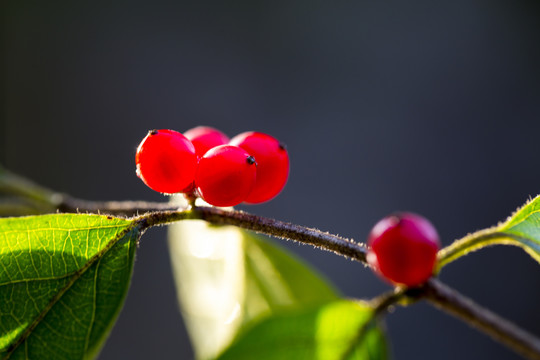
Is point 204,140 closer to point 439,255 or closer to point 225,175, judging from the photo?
point 225,175

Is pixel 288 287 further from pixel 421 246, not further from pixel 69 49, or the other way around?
pixel 69 49

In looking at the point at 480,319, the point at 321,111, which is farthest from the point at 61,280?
the point at 321,111

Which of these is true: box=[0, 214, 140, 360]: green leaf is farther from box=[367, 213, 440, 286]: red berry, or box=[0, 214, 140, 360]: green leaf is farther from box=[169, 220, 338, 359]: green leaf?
box=[169, 220, 338, 359]: green leaf

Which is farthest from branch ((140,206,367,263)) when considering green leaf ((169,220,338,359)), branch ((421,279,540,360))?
green leaf ((169,220,338,359))

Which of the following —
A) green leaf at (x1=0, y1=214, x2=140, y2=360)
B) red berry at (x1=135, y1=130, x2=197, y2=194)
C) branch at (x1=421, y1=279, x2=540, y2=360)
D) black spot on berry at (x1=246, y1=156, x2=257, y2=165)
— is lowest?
green leaf at (x1=0, y1=214, x2=140, y2=360)

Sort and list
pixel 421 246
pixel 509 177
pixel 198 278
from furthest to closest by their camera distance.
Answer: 1. pixel 509 177
2. pixel 198 278
3. pixel 421 246

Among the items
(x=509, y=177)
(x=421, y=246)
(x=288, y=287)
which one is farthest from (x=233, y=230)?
(x=509, y=177)
